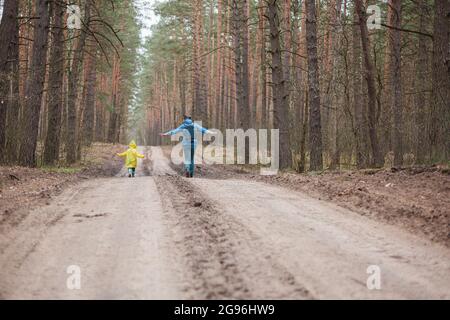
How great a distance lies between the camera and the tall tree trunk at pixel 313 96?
42.7 feet

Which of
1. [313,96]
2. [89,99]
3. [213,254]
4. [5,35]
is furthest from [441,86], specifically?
[89,99]

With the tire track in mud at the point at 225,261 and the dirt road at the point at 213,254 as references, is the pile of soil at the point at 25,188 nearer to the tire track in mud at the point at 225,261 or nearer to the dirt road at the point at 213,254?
the dirt road at the point at 213,254

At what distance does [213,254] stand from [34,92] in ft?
34.5

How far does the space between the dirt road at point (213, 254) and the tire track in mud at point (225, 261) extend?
0.03ft

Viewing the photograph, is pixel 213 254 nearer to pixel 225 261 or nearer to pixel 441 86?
pixel 225 261

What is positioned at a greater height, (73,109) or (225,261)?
(73,109)

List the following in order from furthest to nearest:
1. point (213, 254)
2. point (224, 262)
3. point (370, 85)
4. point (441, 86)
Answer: point (370, 85) < point (441, 86) < point (213, 254) < point (224, 262)

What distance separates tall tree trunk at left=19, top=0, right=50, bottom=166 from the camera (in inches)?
502

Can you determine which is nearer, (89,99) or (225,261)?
(225,261)

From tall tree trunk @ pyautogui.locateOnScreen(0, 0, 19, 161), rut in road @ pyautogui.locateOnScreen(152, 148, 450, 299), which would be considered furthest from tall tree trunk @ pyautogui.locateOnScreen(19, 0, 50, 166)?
rut in road @ pyautogui.locateOnScreen(152, 148, 450, 299)

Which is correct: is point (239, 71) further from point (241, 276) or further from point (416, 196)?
point (241, 276)

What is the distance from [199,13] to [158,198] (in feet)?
93.4

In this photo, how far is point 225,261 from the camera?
4.38 m

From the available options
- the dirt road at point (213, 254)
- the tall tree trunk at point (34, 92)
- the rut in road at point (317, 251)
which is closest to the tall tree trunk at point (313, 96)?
the rut in road at point (317, 251)
